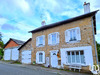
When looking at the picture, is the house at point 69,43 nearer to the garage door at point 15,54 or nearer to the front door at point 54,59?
the front door at point 54,59

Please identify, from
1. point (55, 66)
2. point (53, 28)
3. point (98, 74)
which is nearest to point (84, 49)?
point (98, 74)

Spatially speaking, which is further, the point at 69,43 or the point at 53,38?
the point at 53,38

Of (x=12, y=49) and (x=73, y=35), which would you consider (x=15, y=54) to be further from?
(x=73, y=35)

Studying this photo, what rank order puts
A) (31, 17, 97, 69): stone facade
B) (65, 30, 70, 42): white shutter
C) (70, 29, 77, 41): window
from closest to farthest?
(31, 17, 97, 69): stone facade < (70, 29, 77, 41): window < (65, 30, 70, 42): white shutter

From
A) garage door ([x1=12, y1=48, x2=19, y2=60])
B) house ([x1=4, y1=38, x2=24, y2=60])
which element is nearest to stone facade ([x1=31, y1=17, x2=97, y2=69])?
garage door ([x1=12, y1=48, x2=19, y2=60])

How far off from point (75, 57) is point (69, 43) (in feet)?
5.81

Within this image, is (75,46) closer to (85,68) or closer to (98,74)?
(85,68)

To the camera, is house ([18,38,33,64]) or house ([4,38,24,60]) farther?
house ([4,38,24,60])

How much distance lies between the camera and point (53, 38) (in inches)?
473

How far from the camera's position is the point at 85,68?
855cm

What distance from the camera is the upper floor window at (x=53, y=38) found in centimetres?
1144

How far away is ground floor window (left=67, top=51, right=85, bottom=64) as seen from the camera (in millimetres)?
8987

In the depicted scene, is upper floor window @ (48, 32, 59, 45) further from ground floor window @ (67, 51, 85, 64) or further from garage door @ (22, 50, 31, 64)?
garage door @ (22, 50, 31, 64)

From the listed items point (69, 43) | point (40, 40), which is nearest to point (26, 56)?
point (40, 40)
